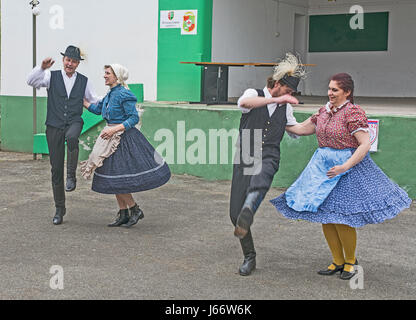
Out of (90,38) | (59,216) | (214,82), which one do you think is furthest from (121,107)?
(90,38)

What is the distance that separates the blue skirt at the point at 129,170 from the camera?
6.82 meters

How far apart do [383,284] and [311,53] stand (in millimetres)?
13279

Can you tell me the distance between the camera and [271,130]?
526cm

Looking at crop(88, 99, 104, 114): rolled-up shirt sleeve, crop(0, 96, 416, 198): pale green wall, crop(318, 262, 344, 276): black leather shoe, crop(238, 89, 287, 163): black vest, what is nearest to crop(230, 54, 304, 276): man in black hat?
crop(238, 89, 287, 163): black vest

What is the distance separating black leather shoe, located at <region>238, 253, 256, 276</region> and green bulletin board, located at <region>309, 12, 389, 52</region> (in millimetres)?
12962

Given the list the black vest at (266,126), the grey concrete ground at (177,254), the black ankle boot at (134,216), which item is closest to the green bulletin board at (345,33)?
the grey concrete ground at (177,254)

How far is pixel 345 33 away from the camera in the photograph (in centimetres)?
1744

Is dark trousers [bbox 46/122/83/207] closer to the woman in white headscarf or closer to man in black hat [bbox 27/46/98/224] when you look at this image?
man in black hat [bbox 27/46/98/224]

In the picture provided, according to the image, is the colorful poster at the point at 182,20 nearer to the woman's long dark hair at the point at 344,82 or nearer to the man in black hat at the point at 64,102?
the man in black hat at the point at 64,102

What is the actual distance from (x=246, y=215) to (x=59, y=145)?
2.81m

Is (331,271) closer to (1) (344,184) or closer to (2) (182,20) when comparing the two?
(1) (344,184)

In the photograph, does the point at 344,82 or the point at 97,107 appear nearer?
the point at 344,82

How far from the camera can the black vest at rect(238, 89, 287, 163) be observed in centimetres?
521

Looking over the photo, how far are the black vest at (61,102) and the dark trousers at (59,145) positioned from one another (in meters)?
0.07
